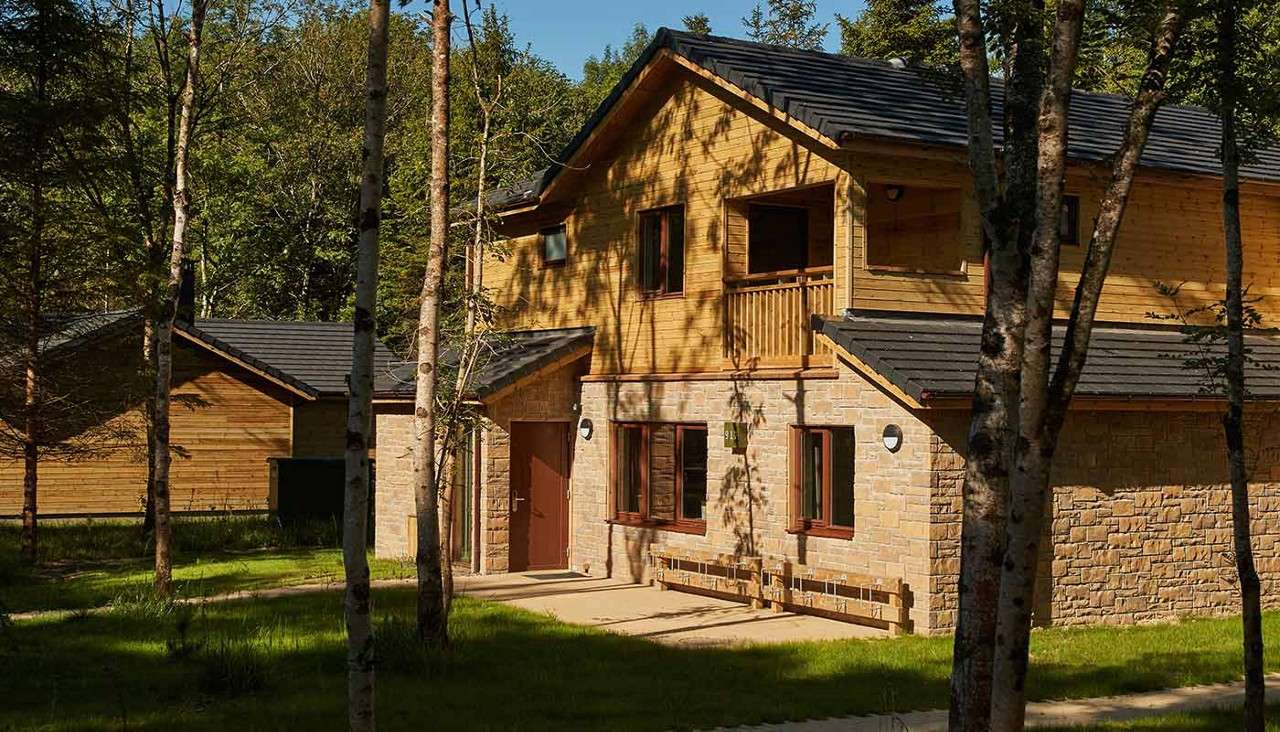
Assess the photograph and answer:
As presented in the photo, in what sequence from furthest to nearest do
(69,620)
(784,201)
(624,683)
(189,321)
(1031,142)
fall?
(189,321) < (784,201) < (69,620) < (624,683) < (1031,142)

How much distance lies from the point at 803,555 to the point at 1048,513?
3.39 metres

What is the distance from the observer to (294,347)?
3881 cm

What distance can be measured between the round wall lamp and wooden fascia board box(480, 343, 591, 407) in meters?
7.46

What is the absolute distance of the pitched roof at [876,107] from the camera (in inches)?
792

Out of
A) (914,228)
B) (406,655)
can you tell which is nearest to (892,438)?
(914,228)

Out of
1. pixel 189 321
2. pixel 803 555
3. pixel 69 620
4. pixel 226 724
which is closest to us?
pixel 226 724

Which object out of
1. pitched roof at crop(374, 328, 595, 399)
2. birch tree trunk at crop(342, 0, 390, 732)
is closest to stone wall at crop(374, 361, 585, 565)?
pitched roof at crop(374, 328, 595, 399)

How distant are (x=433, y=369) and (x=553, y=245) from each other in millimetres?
11540

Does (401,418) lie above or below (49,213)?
below

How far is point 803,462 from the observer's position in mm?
20578

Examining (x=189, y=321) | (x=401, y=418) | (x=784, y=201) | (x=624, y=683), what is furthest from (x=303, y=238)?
(x=624, y=683)

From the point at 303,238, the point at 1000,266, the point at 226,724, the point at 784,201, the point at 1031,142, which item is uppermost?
the point at 303,238

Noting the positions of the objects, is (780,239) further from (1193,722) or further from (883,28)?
(883,28)

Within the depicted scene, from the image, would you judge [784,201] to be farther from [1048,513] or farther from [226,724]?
[226,724]
